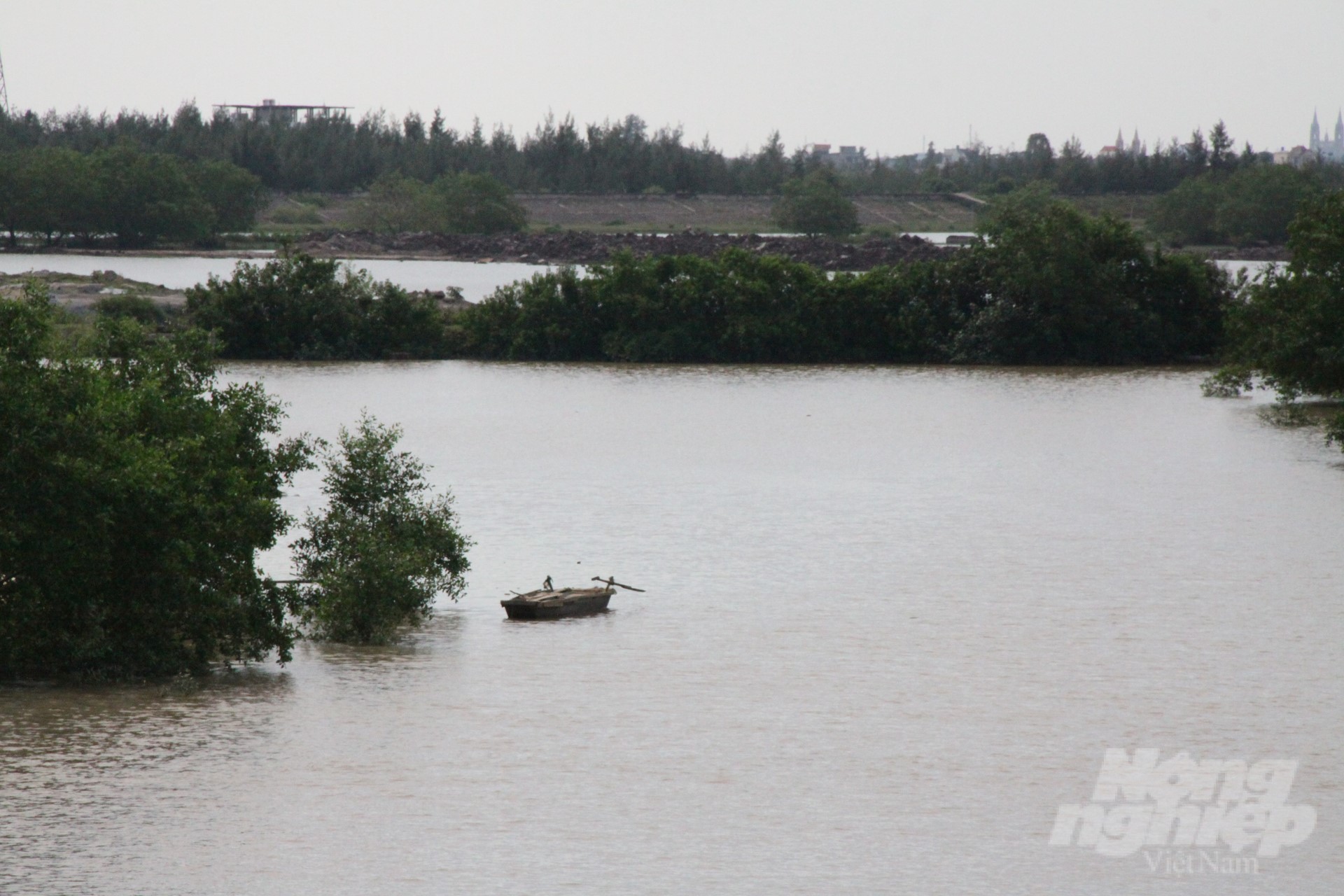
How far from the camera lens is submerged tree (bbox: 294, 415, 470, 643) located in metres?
19.7

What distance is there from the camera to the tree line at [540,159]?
150500 mm

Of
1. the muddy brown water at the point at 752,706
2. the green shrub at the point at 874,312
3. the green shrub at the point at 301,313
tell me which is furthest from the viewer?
the green shrub at the point at 874,312

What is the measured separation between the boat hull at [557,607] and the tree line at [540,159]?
412 feet

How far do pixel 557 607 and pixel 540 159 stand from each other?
491 feet

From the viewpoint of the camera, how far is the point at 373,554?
1956 centimetres

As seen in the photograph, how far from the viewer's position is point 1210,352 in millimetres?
59094

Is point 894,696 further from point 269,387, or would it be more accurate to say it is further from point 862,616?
point 269,387

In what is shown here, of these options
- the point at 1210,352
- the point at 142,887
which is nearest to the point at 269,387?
the point at 1210,352

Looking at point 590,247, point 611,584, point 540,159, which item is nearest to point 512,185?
point 540,159

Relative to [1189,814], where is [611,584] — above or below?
above

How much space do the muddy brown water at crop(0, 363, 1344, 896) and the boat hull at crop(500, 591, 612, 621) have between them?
0.85ft

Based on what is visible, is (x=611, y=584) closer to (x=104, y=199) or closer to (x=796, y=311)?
(x=796, y=311)

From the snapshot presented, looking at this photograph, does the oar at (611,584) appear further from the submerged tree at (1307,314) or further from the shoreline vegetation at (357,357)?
the submerged tree at (1307,314)

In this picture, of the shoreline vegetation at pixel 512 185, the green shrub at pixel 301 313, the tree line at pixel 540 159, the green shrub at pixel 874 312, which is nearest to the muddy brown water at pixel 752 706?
the green shrub at pixel 874 312
